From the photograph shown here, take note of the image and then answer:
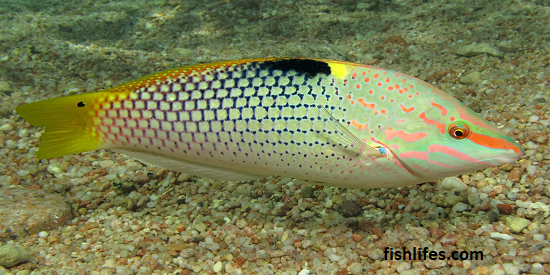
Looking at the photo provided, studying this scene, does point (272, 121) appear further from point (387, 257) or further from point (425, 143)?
point (387, 257)

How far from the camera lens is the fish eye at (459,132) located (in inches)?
86.3

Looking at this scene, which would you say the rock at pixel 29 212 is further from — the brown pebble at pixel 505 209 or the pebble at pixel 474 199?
the brown pebble at pixel 505 209

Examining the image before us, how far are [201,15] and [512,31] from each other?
17.8 feet

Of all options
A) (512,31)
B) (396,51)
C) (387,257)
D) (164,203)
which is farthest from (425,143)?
(512,31)

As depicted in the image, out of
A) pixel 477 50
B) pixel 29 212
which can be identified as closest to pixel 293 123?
pixel 29 212

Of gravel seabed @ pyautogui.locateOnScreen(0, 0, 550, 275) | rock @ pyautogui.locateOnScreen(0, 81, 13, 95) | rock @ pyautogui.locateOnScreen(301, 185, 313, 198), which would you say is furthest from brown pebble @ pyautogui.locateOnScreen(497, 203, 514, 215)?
rock @ pyautogui.locateOnScreen(0, 81, 13, 95)

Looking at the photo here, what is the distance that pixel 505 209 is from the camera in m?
2.82

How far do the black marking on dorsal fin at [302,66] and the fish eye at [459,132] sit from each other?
2.81ft

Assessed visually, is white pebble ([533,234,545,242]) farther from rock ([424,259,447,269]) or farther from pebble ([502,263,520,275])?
rock ([424,259,447,269])

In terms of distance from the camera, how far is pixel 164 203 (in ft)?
11.6

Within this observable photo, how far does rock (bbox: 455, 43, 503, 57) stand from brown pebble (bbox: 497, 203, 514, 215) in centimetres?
287

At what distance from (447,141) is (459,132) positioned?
0.09 meters

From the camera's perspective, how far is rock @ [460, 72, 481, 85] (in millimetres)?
4496

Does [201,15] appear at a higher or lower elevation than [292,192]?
higher
